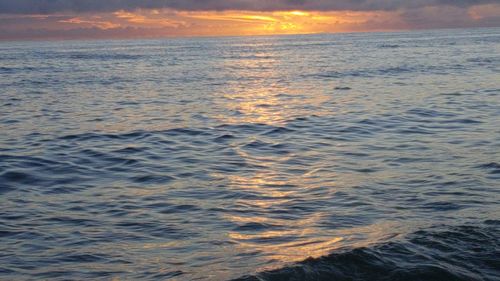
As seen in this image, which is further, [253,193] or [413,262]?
[253,193]

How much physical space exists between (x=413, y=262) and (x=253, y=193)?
5383mm

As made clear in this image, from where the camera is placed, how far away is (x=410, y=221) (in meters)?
10.1

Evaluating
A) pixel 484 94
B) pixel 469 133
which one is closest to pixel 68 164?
pixel 469 133

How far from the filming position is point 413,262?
785 cm

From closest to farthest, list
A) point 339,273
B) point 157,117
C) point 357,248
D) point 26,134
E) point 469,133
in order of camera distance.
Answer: point 339,273 < point 357,248 < point 469,133 < point 26,134 < point 157,117

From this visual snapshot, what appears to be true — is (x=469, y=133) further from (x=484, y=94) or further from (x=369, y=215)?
(x=484, y=94)

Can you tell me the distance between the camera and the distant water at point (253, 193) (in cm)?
831

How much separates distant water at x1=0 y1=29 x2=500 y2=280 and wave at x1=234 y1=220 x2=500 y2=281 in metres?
0.03

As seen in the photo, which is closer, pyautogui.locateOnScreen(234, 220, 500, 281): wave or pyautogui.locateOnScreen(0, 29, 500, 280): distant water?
pyautogui.locateOnScreen(234, 220, 500, 281): wave

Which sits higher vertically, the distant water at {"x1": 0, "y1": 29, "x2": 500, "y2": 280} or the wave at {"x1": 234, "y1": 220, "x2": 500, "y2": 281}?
the wave at {"x1": 234, "y1": 220, "x2": 500, "y2": 281}

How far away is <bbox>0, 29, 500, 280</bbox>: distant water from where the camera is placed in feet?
27.3

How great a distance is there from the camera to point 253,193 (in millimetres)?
12758

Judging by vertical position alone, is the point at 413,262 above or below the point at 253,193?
above

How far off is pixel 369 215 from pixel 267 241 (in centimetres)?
231
